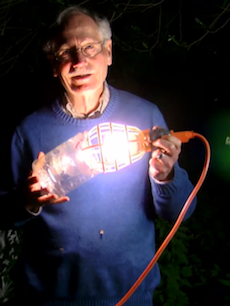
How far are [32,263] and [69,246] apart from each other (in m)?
0.24

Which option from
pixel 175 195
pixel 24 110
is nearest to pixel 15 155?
pixel 24 110

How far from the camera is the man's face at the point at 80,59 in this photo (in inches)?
50.3

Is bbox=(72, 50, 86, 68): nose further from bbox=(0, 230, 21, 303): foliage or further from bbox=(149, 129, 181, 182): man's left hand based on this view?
bbox=(0, 230, 21, 303): foliage

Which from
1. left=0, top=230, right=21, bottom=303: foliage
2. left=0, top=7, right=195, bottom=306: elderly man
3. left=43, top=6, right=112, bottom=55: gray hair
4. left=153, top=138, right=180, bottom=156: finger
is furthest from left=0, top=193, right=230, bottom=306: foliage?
left=43, top=6, right=112, bottom=55: gray hair

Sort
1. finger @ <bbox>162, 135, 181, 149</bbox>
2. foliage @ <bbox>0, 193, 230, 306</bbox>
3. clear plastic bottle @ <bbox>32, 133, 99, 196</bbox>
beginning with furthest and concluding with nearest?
foliage @ <bbox>0, 193, 230, 306</bbox> < clear plastic bottle @ <bbox>32, 133, 99, 196</bbox> < finger @ <bbox>162, 135, 181, 149</bbox>

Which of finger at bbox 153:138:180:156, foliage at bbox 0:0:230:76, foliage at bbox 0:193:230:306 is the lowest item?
foliage at bbox 0:193:230:306

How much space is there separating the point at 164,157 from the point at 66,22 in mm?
711

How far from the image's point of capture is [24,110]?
1.58m

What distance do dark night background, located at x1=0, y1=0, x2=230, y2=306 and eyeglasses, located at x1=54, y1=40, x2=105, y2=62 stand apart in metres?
0.31

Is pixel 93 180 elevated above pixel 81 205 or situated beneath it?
elevated above

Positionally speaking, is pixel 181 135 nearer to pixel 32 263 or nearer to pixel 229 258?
pixel 32 263

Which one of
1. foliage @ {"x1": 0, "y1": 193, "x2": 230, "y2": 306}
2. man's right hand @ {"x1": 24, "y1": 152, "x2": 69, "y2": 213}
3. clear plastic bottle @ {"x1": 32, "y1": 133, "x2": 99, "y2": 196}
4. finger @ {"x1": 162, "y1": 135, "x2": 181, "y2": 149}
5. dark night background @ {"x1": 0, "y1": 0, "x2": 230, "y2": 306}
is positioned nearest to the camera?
finger @ {"x1": 162, "y1": 135, "x2": 181, "y2": 149}

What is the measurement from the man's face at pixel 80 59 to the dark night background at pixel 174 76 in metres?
0.33

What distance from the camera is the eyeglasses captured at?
50.7 inches
